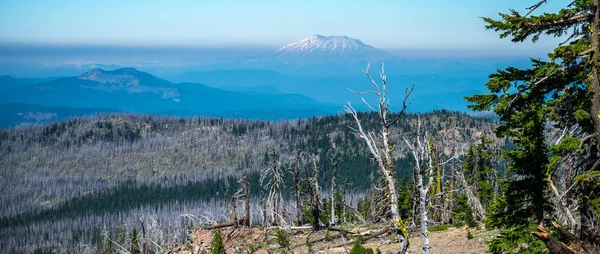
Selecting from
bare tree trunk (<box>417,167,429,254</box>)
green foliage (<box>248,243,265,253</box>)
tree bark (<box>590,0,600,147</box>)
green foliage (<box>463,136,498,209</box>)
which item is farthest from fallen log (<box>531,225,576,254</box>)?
green foliage (<box>463,136,498,209</box>)

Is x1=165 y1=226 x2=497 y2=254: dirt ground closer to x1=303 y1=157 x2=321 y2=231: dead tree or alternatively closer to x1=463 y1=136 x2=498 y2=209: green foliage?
x1=303 y1=157 x2=321 y2=231: dead tree

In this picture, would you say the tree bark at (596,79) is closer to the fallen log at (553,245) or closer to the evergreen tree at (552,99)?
the evergreen tree at (552,99)

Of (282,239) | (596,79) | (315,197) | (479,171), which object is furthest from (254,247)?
(479,171)

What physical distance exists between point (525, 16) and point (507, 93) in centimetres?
244

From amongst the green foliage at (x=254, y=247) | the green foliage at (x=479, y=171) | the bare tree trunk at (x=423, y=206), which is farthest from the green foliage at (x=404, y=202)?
the bare tree trunk at (x=423, y=206)

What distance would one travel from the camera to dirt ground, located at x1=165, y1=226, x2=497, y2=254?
1163 inches

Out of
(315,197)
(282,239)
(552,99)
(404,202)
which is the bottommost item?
(404,202)

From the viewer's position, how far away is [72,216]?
19962 cm

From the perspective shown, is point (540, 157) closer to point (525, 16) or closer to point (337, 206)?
point (525, 16)

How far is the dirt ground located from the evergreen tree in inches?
415

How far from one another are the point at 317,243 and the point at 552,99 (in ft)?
69.7

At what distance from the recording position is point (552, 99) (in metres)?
17.1

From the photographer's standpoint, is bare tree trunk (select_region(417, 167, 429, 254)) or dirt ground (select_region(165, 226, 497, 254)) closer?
bare tree trunk (select_region(417, 167, 429, 254))

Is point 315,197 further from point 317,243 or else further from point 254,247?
point 254,247
